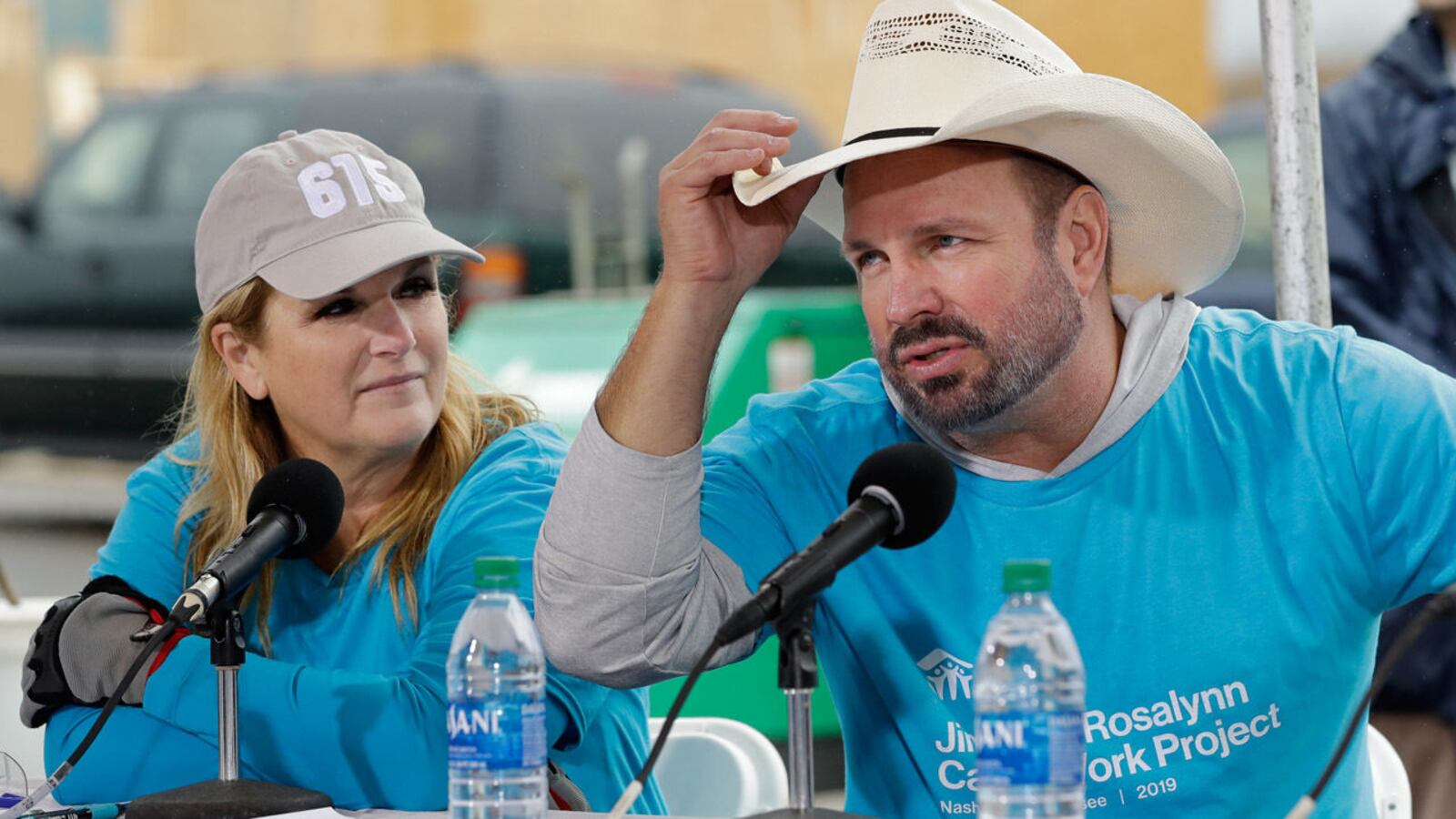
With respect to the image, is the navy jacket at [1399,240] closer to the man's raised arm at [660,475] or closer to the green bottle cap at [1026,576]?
the man's raised arm at [660,475]

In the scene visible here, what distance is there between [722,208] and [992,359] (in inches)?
13.4

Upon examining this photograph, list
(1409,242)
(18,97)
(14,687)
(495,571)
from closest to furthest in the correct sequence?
(495,571) < (14,687) < (1409,242) < (18,97)

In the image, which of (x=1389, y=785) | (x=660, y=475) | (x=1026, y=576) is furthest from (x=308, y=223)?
(x=1389, y=785)

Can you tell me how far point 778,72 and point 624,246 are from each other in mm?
4091

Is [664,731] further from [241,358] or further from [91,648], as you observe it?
[241,358]

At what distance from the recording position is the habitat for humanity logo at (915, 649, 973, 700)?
2127 millimetres

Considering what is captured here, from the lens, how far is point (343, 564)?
2520mm

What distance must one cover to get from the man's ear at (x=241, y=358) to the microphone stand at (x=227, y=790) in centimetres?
71

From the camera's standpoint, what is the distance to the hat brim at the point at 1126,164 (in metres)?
2.06

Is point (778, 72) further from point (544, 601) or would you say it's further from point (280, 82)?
point (544, 601)

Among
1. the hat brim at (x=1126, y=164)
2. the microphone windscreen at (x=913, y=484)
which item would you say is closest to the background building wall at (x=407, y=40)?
the hat brim at (x=1126, y=164)

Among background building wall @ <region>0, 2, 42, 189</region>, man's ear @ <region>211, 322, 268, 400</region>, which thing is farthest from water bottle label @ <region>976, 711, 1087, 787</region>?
background building wall @ <region>0, 2, 42, 189</region>

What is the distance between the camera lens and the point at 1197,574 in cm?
209

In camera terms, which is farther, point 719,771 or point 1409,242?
point 1409,242
